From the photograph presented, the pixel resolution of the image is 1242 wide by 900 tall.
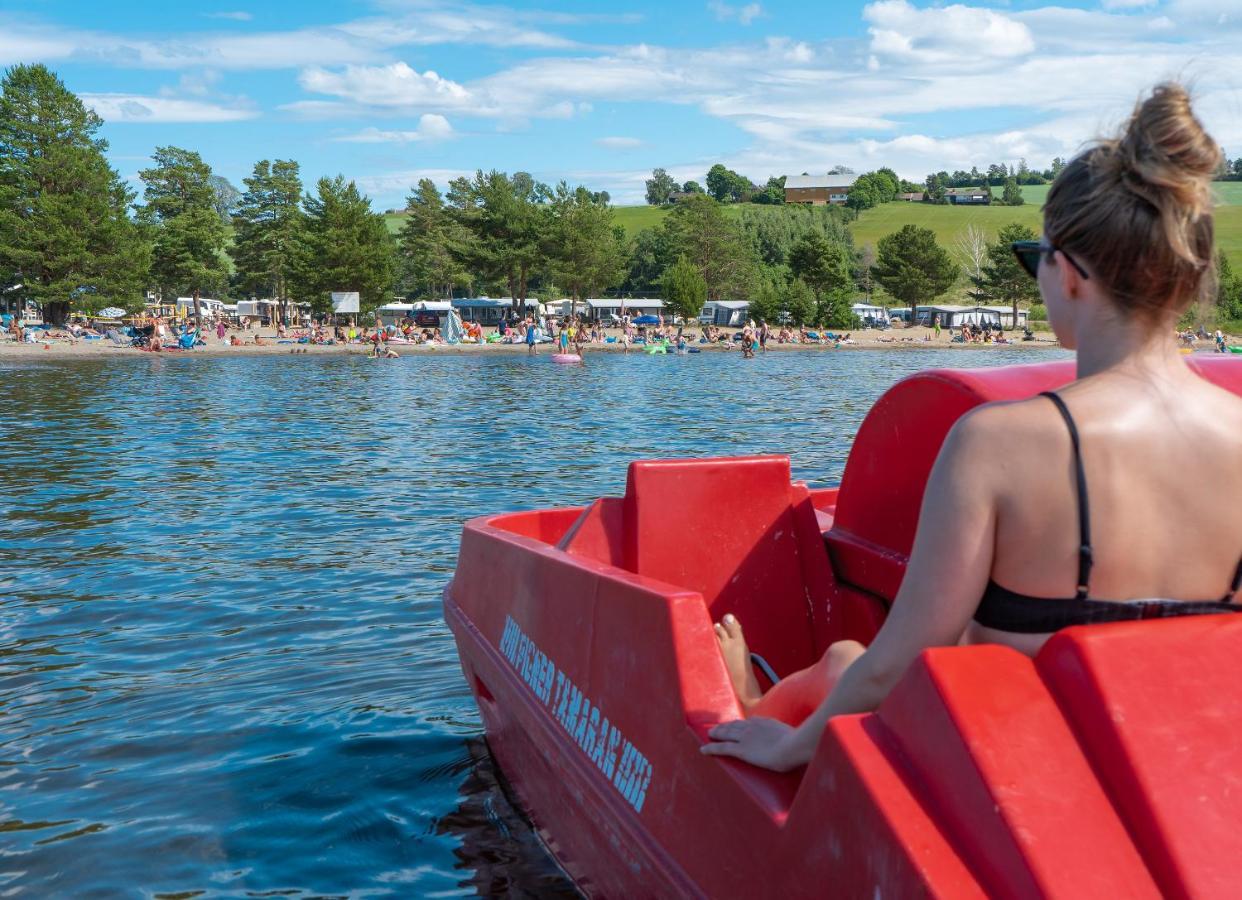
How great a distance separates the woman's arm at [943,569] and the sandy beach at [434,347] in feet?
172

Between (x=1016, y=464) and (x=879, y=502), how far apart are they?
2468mm

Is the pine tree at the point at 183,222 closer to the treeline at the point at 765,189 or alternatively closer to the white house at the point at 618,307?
the white house at the point at 618,307

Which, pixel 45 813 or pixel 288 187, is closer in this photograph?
pixel 45 813

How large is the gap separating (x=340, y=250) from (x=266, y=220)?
15.7 m

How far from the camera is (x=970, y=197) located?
166 metres

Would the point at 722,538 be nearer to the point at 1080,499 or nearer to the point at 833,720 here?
the point at 833,720

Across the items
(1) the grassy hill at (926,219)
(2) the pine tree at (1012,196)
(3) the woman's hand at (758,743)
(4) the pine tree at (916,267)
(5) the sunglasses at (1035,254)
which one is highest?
(2) the pine tree at (1012,196)

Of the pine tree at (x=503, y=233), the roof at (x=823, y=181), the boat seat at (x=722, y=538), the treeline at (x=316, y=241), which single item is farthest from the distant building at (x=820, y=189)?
the boat seat at (x=722, y=538)

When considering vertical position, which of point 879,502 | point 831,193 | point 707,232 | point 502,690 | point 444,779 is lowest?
point 444,779

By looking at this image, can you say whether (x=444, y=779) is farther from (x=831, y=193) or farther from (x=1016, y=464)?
(x=831, y=193)

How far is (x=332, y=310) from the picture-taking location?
71.5 m

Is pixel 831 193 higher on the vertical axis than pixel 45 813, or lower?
higher

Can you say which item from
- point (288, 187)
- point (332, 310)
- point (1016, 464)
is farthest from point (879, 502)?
point (288, 187)

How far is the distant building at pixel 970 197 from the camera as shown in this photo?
16224 cm
